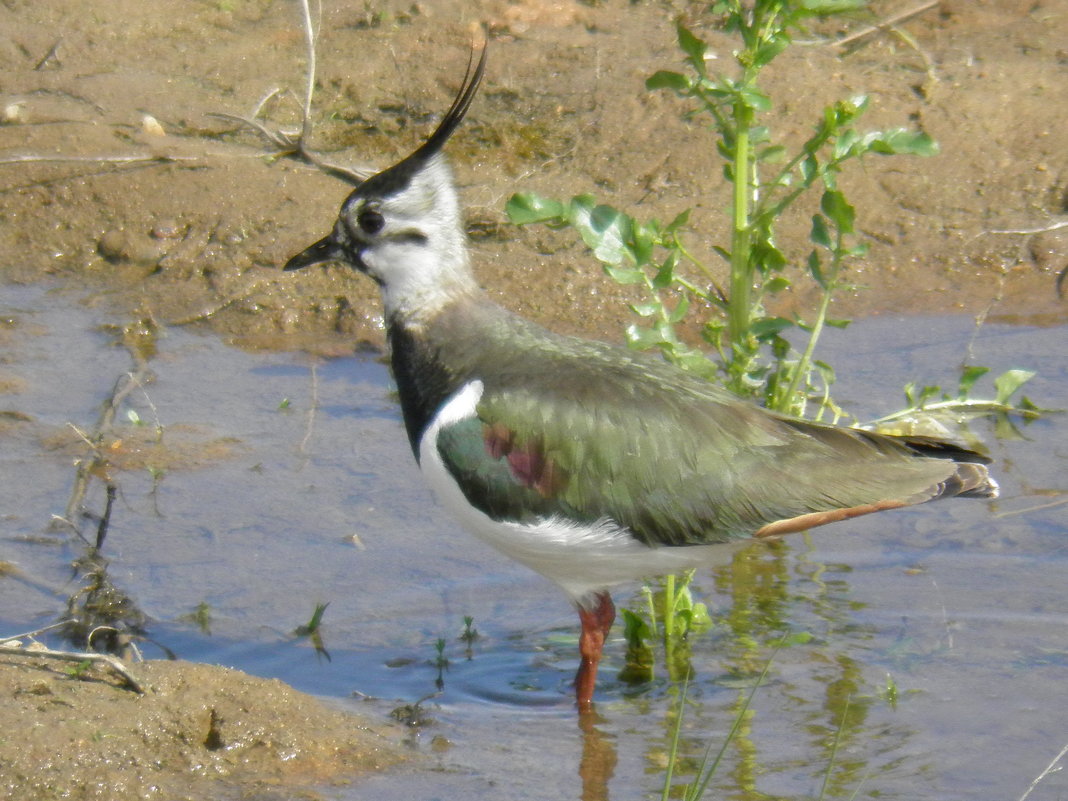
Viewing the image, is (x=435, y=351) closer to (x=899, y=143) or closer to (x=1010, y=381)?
(x=899, y=143)

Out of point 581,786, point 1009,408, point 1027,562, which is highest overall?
point 1009,408

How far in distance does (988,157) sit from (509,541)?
4.67 meters

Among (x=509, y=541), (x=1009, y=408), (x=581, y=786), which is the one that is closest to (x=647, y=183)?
(x=1009, y=408)

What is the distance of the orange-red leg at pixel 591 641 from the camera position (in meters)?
4.92

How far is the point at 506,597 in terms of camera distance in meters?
5.57

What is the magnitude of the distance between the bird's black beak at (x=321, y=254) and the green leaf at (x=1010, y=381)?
113 inches

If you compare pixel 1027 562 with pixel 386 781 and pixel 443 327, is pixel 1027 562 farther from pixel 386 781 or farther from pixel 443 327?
pixel 386 781

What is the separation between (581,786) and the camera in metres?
4.30

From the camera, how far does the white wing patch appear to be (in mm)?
A: 4695

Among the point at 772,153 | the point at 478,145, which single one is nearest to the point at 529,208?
the point at 772,153

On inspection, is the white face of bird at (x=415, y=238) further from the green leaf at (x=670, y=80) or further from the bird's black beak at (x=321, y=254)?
the green leaf at (x=670, y=80)

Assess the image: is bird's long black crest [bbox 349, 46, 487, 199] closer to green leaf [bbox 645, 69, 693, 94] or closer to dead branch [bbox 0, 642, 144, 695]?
green leaf [bbox 645, 69, 693, 94]

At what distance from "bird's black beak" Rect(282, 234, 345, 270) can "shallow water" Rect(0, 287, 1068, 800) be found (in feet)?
3.30

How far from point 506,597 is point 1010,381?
2413mm
